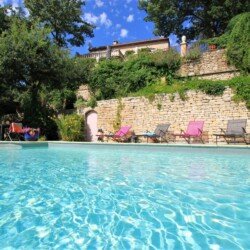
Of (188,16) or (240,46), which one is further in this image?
(188,16)

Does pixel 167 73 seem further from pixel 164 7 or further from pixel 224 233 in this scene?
pixel 224 233

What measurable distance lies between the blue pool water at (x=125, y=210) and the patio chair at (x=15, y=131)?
10531 mm

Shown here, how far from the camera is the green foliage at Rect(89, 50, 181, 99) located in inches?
704

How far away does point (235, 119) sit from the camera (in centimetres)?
1347

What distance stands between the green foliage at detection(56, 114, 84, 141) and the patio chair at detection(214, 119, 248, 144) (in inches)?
308

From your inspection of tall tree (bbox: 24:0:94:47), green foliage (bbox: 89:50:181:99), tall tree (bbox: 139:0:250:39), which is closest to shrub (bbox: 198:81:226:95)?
green foliage (bbox: 89:50:181:99)

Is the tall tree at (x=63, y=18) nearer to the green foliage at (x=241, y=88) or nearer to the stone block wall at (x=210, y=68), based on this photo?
the stone block wall at (x=210, y=68)

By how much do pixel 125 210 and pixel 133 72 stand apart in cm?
1515

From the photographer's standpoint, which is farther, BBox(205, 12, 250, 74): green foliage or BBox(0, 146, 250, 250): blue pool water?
BBox(205, 12, 250, 74): green foliage

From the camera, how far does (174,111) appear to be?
15344mm

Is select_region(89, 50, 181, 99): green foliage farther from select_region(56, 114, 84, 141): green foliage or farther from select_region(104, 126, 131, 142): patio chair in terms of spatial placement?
select_region(104, 126, 131, 142): patio chair

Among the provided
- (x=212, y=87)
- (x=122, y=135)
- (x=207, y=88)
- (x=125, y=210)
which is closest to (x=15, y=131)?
(x=122, y=135)

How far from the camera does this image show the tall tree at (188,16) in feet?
80.6

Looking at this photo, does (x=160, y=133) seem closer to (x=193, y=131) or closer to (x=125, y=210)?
(x=193, y=131)
